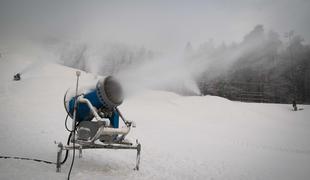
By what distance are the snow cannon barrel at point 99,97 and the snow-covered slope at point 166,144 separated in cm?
137

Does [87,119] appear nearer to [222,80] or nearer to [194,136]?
[194,136]

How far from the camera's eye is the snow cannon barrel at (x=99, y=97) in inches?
233

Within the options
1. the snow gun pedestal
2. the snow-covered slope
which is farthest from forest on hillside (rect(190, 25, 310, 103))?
the snow gun pedestal

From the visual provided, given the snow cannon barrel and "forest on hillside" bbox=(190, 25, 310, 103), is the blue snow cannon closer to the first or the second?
the snow cannon barrel

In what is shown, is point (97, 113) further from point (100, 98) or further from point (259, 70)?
point (259, 70)

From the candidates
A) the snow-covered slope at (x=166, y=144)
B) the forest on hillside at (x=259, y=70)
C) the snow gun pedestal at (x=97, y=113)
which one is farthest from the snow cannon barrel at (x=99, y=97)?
the forest on hillside at (x=259, y=70)

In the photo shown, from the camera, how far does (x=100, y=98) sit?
5898 millimetres

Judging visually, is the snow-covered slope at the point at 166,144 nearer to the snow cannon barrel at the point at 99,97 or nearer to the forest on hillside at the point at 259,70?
the snow cannon barrel at the point at 99,97

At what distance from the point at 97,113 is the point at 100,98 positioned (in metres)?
0.39

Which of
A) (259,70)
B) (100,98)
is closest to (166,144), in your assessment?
(100,98)

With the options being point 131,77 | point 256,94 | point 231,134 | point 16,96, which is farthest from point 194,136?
point 256,94

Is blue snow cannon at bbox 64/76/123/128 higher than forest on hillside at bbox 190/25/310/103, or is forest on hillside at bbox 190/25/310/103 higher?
forest on hillside at bbox 190/25/310/103

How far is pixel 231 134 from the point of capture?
1659cm

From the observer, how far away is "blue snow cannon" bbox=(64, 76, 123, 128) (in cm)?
593
